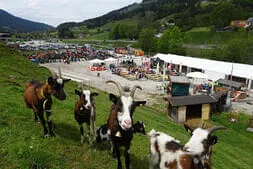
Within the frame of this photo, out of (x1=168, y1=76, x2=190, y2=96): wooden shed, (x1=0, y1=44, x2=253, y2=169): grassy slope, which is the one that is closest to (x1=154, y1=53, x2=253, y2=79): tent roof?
(x1=168, y1=76, x2=190, y2=96): wooden shed

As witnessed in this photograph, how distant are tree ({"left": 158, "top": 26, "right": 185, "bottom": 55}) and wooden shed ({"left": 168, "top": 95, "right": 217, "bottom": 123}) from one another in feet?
141

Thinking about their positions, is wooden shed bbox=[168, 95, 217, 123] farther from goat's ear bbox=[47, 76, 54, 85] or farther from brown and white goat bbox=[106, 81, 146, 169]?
goat's ear bbox=[47, 76, 54, 85]

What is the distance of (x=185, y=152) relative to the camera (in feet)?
15.8

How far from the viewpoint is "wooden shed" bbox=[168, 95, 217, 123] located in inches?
711

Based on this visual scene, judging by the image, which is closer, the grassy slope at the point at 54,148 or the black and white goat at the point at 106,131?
the grassy slope at the point at 54,148

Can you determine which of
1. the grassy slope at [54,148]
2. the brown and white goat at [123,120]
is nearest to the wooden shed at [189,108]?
the grassy slope at [54,148]

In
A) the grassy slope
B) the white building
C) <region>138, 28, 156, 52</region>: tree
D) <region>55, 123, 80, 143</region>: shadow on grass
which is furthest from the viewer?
<region>138, 28, 156, 52</region>: tree

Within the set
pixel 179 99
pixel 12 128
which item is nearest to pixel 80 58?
pixel 179 99

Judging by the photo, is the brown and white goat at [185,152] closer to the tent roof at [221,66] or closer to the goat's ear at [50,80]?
the goat's ear at [50,80]

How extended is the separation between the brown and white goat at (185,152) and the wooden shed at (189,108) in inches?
500

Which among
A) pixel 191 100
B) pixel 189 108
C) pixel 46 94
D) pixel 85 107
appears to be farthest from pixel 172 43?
pixel 46 94

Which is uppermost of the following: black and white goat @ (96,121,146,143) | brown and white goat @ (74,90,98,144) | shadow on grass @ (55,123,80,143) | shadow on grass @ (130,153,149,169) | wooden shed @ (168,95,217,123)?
brown and white goat @ (74,90,98,144)

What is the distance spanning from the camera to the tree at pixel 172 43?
60.1 m

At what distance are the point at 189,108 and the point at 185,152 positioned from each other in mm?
15715
